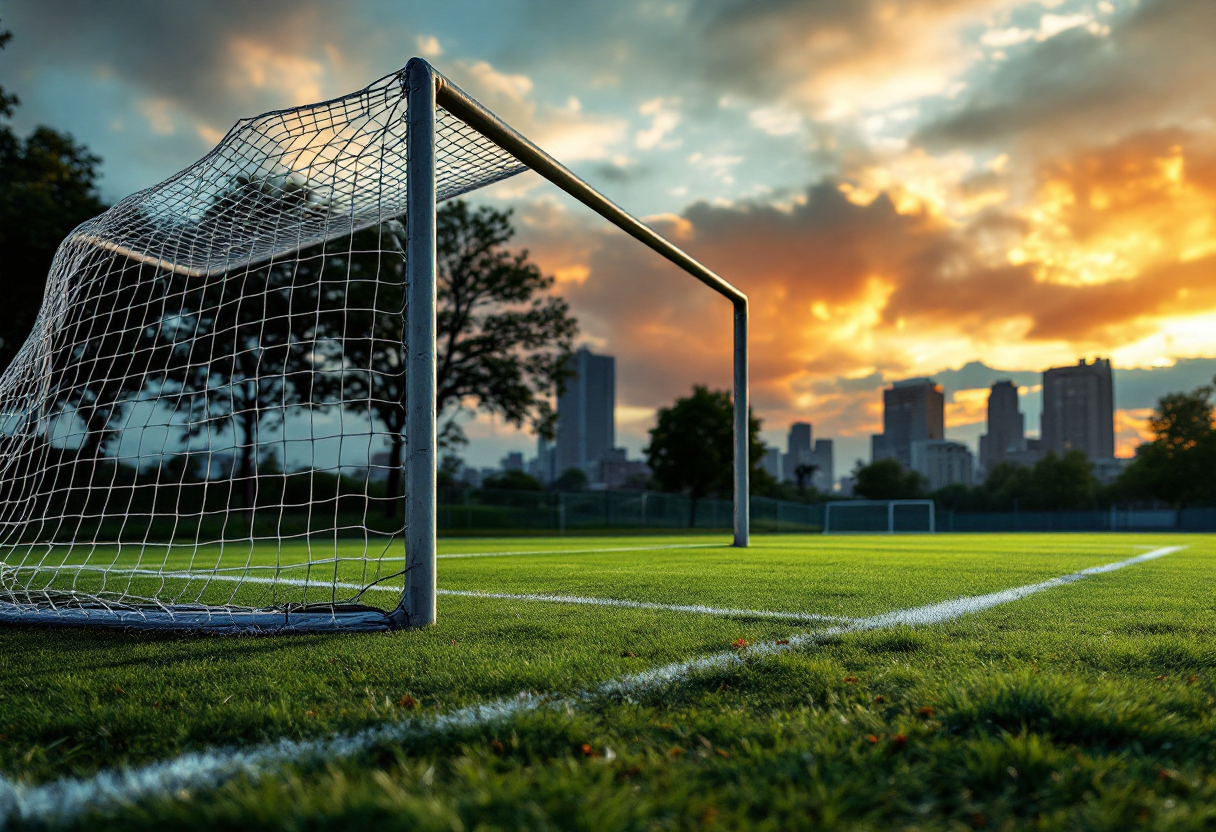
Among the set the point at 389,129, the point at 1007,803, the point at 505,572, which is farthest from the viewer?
the point at 505,572

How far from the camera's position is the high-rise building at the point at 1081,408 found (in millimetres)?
171500

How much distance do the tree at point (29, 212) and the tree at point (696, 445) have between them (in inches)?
1432

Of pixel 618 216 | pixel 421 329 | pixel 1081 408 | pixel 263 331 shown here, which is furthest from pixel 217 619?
pixel 1081 408

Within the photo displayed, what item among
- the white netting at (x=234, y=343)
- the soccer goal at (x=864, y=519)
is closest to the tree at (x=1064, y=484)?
the soccer goal at (x=864, y=519)

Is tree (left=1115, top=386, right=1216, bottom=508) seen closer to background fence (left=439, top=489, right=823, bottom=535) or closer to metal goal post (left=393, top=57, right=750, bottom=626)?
background fence (left=439, top=489, right=823, bottom=535)

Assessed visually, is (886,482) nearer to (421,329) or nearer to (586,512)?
(586,512)

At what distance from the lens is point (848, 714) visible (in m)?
1.97

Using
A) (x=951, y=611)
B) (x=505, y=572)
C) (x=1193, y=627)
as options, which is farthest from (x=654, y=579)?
(x=1193, y=627)

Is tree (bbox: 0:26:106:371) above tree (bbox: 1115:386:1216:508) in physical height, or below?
above

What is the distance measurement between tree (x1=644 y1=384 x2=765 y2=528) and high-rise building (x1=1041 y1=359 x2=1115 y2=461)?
495ft

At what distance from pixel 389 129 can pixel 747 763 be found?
13.9 ft

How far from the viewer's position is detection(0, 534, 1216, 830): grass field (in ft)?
4.51

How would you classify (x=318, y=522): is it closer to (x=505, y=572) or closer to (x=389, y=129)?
(x=505, y=572)

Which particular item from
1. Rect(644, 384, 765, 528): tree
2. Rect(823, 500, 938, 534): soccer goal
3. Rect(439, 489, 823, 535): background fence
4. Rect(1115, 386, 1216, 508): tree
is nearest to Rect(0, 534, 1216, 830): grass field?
Rect(439, 489, 823, 535): background fence
